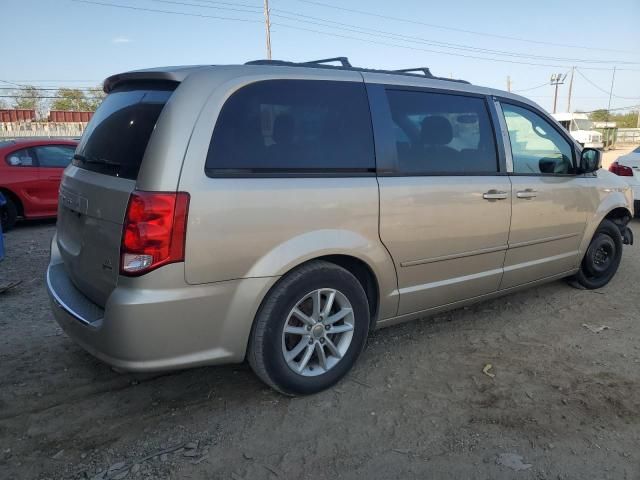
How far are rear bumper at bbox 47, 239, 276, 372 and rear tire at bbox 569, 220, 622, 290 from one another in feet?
11.7

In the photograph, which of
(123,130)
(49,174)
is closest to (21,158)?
(49,174)

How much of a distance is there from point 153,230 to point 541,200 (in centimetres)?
299

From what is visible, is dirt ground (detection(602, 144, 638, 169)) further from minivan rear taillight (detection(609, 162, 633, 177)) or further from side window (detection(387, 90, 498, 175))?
side window (detection(387, 90, 498, 175))

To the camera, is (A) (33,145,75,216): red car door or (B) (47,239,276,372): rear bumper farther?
(A) (33,145,75,216): red car door

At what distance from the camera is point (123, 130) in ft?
8.84

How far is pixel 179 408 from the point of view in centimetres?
284

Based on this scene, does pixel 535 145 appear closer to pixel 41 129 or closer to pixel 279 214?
pixel 279 214

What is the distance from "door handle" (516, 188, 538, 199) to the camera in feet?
12.3

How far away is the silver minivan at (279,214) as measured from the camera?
237 cm

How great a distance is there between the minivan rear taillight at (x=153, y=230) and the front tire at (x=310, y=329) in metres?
0.61

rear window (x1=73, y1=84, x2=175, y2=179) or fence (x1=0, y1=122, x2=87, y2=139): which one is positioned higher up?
rear window (x1=73, y1=84, x2=175, y2=179)

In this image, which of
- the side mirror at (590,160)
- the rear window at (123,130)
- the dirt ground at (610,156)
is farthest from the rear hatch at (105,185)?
the dirt ground at (610,156)

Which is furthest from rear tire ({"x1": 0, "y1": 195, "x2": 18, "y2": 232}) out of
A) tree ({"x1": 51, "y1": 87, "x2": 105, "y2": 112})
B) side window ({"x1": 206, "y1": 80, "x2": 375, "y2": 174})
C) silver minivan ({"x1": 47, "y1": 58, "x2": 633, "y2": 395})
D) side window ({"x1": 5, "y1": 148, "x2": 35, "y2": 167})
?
tree ({"x1": 51, "y1": 87, "x2": 105, "y2": 112})

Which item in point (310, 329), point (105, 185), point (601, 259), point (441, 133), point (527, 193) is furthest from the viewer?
point (601, 259)
